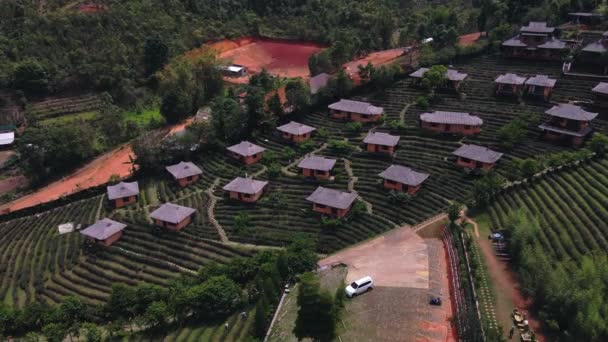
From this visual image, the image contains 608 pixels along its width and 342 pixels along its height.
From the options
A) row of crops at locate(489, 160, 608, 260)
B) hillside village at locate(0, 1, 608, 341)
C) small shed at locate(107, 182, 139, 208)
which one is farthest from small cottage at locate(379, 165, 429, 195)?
small shed at locate(107, 182, 139, 208)

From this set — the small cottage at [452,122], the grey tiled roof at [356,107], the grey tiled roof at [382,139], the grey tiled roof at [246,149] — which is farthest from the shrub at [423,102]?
the grey tiled roof at [246,149]

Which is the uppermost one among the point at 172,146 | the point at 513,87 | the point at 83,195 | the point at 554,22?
the point at 554,22

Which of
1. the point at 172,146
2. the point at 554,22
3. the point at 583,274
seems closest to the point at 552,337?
the point at 583,274

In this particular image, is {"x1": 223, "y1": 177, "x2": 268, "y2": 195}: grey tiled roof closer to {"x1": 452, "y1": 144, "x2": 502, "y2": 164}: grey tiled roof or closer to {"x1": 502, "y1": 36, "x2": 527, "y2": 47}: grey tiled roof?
{"x1": 452, "y1": 144, "x2": 502, "y2": 164}: grey tiled roof

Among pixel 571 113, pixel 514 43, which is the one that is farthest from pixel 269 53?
pixel 571 113

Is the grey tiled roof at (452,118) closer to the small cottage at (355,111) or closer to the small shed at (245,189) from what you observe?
the small cottage at (355,111)

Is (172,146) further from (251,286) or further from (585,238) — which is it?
(585,238)
